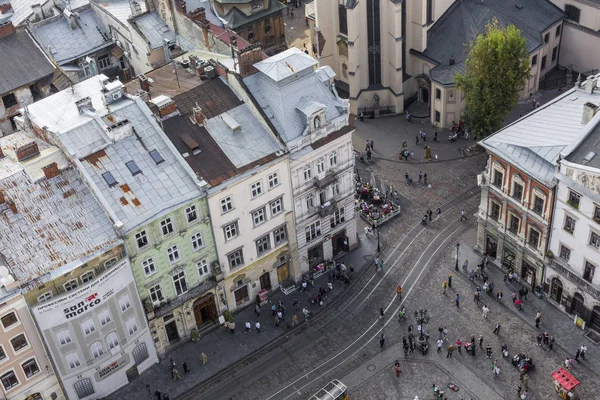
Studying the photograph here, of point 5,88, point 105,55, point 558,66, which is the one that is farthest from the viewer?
point 558,66

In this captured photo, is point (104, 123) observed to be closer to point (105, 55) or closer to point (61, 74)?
point (61, 74)

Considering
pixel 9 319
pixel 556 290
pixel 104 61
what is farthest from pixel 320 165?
pixel 104 61

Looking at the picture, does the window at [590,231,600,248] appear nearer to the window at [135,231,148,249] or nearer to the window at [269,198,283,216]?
the window at [269,198,283,216]

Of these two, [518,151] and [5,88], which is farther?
Result: [5,88]

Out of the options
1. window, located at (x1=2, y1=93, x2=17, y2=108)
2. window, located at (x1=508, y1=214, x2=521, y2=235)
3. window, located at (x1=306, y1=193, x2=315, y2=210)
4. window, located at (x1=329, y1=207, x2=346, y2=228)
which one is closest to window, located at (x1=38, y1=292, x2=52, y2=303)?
window, located at (x1=306, y1=193, x2=315, y2=210)

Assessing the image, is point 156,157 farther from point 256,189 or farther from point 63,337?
point 63,337

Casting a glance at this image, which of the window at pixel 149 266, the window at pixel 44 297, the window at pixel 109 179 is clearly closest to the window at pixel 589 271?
the window at pixel 149 266

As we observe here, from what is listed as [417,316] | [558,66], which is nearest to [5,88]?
[417,316]
